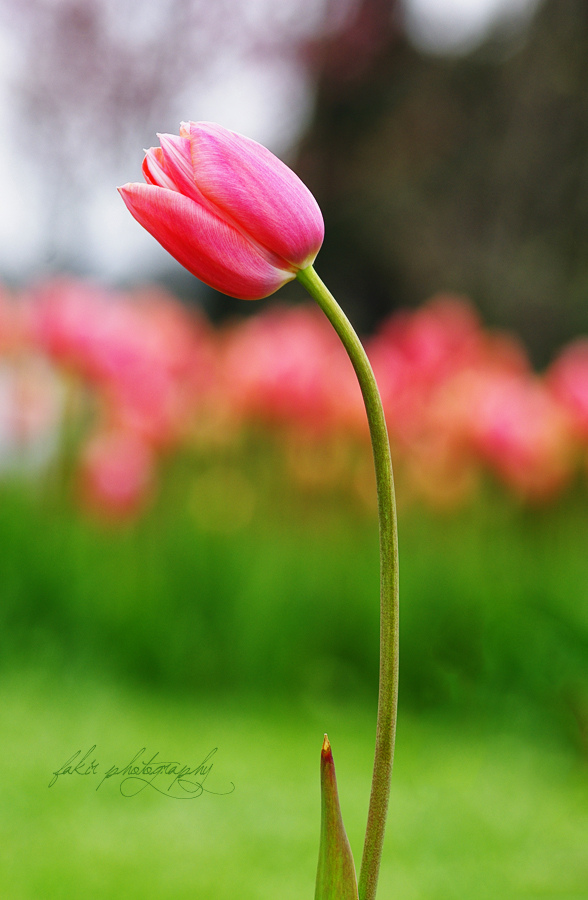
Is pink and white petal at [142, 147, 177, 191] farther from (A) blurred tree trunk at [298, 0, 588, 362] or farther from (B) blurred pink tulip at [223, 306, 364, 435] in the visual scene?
A: (A) blurred tree trunk at [298, 0, 588, 362]

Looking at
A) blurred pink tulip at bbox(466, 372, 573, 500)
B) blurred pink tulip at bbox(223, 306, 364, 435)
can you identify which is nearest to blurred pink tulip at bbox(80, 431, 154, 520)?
blurred pink tulip at bbox(223, 306, 364, 435)

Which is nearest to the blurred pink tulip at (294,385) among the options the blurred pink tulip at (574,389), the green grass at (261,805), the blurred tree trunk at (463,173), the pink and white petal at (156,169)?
the blurred pink tulip at (574,389)

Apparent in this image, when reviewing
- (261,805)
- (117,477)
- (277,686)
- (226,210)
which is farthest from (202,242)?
(117,477)

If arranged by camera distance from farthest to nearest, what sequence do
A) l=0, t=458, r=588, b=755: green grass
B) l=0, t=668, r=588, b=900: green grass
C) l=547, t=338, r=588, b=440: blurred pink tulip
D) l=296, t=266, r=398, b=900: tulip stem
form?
1. l=547, t=338, r=588, b=440: blurred pink tulip
2. l=0, t=458, r=588, b=755: green grass
3. l=0, t=668, r=588, b=900: green grass
4. l=296, t=266, r=398, b=900: tulip stem

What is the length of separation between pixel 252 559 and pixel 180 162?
0.91 m

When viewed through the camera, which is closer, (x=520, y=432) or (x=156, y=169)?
(x=156, y=169)

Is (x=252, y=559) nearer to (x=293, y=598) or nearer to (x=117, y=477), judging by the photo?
(x=293, y=598)

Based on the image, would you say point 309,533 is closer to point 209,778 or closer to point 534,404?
point 534,404

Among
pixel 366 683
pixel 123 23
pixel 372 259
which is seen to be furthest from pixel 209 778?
pixel 372 259

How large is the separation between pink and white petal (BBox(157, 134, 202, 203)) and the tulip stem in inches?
2.1

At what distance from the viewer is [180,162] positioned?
0.81 ft

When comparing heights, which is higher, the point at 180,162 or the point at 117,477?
the point at 117,477

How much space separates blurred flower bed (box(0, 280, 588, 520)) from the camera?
1.09m

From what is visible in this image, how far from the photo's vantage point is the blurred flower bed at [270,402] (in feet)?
3.58
